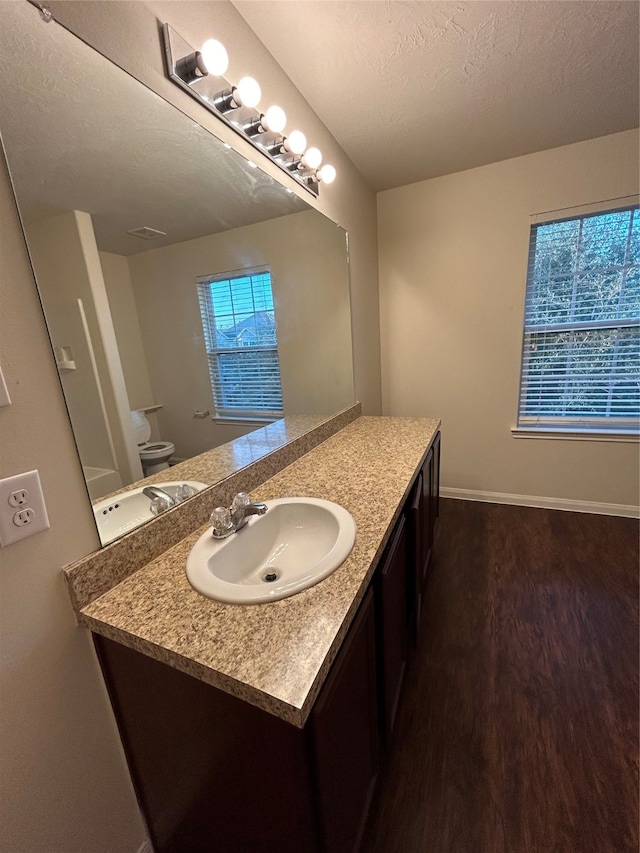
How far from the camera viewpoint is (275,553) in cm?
114

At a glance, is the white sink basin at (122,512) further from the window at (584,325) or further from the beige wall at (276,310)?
the window at (584,325)

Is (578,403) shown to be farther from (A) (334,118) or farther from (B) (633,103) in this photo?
(A) (334,118)

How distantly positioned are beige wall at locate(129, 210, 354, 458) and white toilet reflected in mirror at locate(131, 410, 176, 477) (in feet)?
0.13

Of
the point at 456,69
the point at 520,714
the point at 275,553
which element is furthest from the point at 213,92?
the point at 520,714

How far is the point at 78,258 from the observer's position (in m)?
0.80

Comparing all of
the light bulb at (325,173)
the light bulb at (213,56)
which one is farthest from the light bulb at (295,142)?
the light bulb at (213,56)

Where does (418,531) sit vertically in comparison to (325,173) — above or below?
below

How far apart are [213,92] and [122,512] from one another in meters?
1.31

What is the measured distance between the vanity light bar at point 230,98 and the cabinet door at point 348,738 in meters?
1.51

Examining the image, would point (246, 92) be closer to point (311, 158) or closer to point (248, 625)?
point (311, 158)

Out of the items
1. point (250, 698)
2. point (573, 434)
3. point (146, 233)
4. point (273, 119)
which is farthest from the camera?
point (573, 434)

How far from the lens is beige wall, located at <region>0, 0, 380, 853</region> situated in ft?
2.14

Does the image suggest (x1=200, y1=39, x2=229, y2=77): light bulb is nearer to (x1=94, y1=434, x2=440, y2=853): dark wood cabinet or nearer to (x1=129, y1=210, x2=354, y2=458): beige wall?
(x1=129, y1=210, x2=354, y2=458): beige wall

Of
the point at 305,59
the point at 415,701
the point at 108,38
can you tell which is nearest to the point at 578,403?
the point at 415,701
